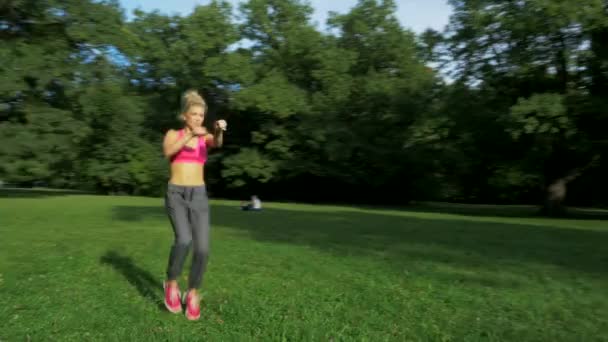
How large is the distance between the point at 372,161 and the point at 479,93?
11.6 m

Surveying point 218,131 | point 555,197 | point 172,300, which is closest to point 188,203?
point 218,131

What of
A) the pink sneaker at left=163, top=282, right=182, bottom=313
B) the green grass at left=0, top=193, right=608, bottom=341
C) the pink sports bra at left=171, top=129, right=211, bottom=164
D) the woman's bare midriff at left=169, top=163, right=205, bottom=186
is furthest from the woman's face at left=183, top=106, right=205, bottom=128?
the green grass at left=0, top=193, right=608, bottom=341

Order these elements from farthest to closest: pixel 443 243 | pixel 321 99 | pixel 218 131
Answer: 1. pixel 321 99
2. pixel 443 243
3. pixel 218 131

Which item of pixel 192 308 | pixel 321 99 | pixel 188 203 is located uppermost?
pixel 321 99

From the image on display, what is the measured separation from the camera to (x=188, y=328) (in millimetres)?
4840

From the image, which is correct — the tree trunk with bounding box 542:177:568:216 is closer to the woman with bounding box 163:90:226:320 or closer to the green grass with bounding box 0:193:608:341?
the green grass with bounding box 0:193:608:341

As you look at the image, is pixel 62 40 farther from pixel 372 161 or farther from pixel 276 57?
pixel 372 161

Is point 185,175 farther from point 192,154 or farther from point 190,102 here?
point 190,102

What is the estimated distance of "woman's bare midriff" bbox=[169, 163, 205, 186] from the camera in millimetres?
5302

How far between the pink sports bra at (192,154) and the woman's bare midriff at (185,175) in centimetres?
5

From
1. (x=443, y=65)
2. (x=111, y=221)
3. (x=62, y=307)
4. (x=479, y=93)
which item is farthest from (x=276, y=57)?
(x=62, y=307)

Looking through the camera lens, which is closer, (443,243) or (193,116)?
(193,116)

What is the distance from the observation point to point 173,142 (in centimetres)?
518

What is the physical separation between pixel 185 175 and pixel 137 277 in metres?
2.50
